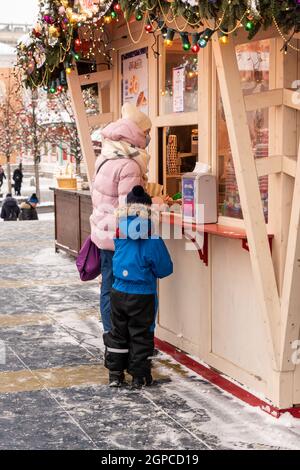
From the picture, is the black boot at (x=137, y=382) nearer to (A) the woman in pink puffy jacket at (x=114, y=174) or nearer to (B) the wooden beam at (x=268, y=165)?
(A) the woman in pink puffy jacket at (x=114, y=174)

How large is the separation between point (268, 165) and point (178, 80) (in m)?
2.00

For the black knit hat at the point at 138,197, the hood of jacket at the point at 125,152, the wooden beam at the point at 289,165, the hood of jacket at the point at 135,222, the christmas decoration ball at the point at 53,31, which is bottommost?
the hood of jacket at the point at 135,222

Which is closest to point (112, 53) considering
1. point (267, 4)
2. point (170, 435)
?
point (267, 4)

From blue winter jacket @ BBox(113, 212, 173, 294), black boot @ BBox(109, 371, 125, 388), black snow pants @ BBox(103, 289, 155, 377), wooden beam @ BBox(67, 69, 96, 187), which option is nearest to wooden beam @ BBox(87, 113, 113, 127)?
wooden beam @ BBox(67, 69, 96, 187)

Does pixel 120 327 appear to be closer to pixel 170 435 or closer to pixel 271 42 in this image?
pixel 170 435

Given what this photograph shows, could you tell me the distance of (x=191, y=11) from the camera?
15.0 ft

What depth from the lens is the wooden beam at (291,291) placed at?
178 inches

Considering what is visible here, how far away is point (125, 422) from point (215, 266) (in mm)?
1520

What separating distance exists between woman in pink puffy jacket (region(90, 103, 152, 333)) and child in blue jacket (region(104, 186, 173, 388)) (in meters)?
0.34

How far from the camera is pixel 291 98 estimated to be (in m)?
4.80

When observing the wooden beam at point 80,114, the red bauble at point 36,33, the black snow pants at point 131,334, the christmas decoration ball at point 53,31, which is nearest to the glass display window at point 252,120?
the black snow pants at point 131,334

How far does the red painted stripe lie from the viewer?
497 cm

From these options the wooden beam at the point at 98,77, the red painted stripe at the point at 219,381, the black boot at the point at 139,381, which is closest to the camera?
the red painted stripe at the point at 219,381

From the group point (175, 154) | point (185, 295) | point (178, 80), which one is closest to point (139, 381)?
point (185, 295)
